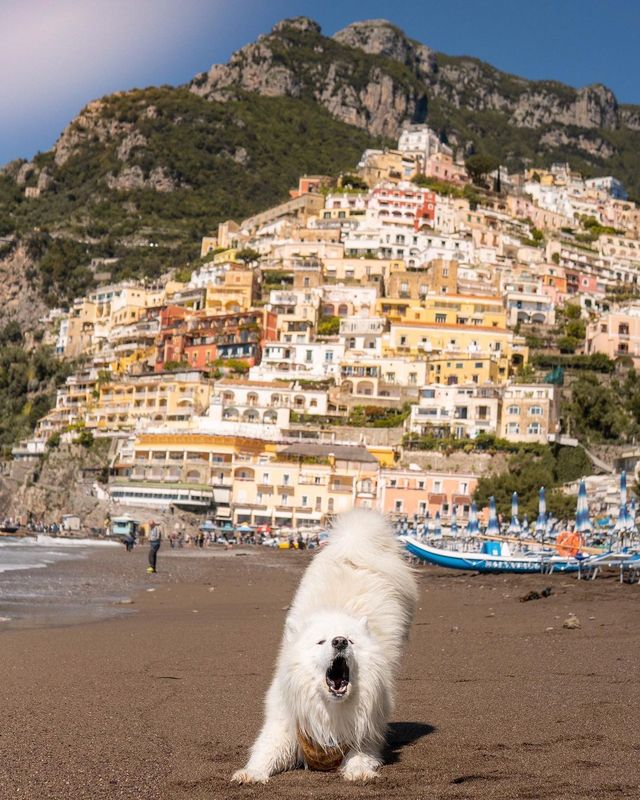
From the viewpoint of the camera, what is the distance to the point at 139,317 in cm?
10275

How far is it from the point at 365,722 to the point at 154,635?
23.1 feet

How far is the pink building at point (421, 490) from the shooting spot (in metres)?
64.4

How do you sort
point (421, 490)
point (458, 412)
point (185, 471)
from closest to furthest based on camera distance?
point (421, 490) < point (185, 471) < point (458, 412)

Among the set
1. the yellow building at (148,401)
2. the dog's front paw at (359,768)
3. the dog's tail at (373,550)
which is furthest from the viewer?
the yellow building at (148,401)

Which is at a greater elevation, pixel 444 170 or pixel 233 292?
pixel 444 170

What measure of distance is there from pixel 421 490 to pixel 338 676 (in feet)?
199

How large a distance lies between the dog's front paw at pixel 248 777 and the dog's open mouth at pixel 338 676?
53cm

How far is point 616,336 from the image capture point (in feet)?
273

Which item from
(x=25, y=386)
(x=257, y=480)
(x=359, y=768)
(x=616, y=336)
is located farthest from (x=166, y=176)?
(x=359, y=768)

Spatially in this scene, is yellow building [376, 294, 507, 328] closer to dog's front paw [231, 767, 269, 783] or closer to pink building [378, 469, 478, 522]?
pink building [378, 469, 478, 522]

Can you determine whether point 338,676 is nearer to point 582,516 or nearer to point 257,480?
point 582,516

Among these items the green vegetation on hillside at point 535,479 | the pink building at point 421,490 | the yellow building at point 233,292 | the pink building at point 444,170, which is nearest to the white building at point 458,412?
the green vegetation on hillside at point 535,479

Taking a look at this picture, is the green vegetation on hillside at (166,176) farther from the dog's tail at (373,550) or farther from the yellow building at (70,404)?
the dog's tail at (373,550)

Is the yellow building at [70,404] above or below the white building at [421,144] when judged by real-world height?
below
